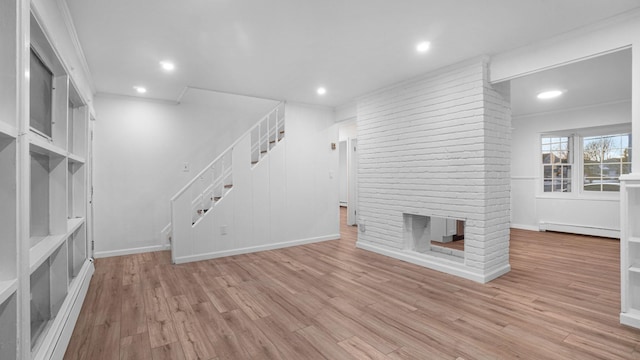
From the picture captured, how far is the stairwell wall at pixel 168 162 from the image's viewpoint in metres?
4.73

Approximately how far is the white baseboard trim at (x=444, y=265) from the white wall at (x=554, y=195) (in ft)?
12.1

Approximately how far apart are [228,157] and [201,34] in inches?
119

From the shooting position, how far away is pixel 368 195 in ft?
A: 16.0

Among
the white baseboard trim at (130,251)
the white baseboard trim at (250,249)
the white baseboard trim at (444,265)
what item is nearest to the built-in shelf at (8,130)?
the white baseboard trim at (250,249)

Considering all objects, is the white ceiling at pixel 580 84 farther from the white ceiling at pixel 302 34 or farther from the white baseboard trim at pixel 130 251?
the white baseboard trim at pixel 130 251

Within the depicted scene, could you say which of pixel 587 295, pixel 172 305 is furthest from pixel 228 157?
pixel 587 295

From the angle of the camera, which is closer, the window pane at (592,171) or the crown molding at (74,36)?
the crown molding at (74,36)

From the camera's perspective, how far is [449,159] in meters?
3.69

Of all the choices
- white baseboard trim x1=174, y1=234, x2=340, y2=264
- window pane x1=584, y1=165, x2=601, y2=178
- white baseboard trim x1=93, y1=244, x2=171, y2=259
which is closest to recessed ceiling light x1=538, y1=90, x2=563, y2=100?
window pane x1=584, y1=165, x2=601, y2=178

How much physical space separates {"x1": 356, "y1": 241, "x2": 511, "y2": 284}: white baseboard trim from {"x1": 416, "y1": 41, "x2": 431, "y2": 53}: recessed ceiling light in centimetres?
249

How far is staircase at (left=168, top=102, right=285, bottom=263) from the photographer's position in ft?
14.0

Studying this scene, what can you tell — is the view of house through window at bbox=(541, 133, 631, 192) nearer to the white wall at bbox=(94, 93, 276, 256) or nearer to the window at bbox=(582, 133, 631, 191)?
the window at bbox=(582, 133, 631, 191)

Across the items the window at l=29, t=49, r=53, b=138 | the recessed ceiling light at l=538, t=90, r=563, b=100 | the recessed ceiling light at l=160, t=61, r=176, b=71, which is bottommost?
the window at l=29, t=49, r=53, b=138

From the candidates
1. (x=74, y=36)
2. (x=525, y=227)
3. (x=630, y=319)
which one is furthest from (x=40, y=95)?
(x=525, y=227)
